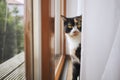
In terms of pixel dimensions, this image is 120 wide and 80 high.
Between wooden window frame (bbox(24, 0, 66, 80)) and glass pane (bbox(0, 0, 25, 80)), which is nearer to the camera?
glass pane (bbox(0, 0, 25, 80))

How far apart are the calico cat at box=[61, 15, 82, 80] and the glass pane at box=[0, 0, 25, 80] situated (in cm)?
58

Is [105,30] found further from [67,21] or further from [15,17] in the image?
[67,21]

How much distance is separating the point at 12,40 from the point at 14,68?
18 cm

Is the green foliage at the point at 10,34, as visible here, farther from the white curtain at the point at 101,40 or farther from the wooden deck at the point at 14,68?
the white curtain at the point at 101,40

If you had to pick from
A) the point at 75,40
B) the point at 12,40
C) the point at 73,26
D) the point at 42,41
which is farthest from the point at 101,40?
the point at 73,26

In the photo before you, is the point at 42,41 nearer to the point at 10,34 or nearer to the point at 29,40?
the point at 29,40

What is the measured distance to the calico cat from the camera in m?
1.33

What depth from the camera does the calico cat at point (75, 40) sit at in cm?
133

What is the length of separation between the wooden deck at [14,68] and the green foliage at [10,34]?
0.11 feet

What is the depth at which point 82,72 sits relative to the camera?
59 centimetres

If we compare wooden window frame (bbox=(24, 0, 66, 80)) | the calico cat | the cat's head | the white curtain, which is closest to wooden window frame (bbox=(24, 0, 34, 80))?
wooden window frame (bbox=(24, 0, 66, 80))

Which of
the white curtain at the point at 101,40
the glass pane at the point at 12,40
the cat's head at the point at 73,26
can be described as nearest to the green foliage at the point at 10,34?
the glass pane at the point at 12,40

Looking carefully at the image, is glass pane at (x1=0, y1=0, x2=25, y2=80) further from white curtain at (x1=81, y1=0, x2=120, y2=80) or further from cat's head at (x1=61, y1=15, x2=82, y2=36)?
cat's head at (x1=61, y1=15, x2=82, y2=36)

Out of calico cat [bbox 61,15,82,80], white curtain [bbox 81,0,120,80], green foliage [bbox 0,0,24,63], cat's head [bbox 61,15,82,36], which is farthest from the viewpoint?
cat's head [bbox 61,15,82,36]
